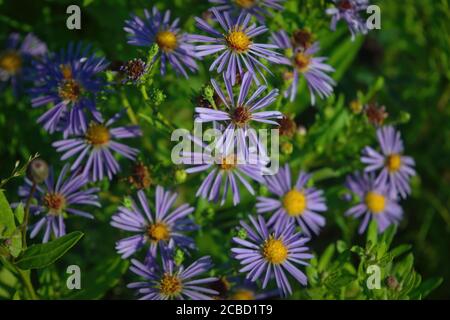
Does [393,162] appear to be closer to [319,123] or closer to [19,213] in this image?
[319,123]

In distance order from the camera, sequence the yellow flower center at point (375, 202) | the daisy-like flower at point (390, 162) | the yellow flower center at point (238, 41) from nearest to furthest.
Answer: the yellow flower center at point (238, 41) < the daisy-like flower at point (390, 162) < the yellow flower center at point (375, 202)

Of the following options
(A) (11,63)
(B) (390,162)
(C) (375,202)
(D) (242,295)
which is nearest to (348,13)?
(B) (390,162)

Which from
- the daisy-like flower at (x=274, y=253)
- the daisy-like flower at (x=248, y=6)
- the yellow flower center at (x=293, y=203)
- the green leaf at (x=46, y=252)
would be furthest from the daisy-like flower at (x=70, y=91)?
the yellow flower center at (x=293, y=203)

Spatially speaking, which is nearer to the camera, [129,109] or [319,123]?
[129,109]

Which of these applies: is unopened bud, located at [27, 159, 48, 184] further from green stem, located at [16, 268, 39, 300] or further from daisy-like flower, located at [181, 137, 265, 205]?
daisy-like flower, located at [181, 137, 265, 205]

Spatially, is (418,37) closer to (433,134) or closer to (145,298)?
(433,134)

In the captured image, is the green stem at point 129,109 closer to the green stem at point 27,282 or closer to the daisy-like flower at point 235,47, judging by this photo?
the daisy-like flower at point 235,47
